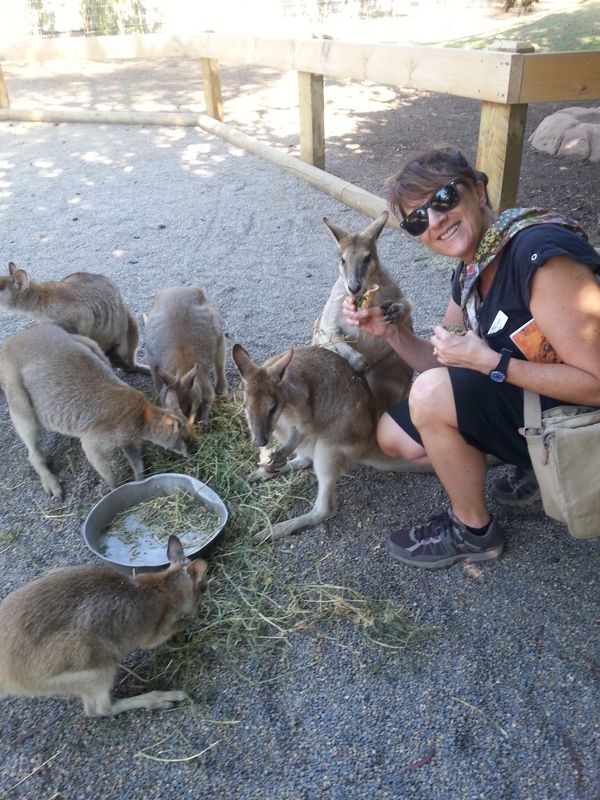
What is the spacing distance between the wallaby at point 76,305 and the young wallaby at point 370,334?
1243 mm

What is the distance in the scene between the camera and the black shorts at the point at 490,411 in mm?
2178

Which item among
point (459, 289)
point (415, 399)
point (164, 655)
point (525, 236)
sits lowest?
point (164, 655)

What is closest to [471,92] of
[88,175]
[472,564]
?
[472,564]

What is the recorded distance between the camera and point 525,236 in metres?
2.00

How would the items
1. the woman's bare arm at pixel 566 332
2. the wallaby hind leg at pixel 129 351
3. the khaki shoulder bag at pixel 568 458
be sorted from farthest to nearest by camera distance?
1. the wallaby hind leg at pixel 129 351
2. the khaki shoulder bag at pixel 568 458
3. the woman's bare arm at pixel 566 332

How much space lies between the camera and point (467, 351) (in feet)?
6.90

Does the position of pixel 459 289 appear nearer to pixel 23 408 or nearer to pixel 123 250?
pixel 23 408

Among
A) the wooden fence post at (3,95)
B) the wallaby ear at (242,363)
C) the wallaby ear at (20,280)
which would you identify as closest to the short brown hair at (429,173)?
the wallaby ear at (242,363)

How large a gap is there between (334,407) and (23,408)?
A: 1.43 meters

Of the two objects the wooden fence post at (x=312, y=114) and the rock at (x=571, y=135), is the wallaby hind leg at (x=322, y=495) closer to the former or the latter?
the wooden fence post at (x=312, y=114)

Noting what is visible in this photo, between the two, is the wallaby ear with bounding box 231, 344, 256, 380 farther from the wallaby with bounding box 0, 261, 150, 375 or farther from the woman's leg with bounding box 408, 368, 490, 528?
the wallaby with bounding box 0, 261, 150, 375

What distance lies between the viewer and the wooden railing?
4.10m

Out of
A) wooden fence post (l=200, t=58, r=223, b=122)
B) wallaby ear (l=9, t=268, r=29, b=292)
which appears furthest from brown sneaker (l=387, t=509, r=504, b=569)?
wooden fence post (l=200, t=58, r=223, b=122)

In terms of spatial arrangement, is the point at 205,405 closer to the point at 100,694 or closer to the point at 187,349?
the point at 187,349
